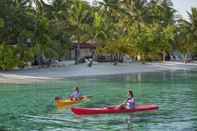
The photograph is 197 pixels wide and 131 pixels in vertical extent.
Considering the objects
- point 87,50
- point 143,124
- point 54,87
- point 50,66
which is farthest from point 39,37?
point 143,124

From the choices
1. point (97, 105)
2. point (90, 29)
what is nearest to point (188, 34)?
point (90, 29)

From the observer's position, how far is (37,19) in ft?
192

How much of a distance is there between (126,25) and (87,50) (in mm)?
9758

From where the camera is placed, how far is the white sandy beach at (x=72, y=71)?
51250 millimetres

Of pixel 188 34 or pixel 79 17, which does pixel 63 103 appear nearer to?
pixel 79 17

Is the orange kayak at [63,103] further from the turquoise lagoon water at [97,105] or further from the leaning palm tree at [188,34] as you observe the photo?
the leaning palm tree at [188,34]

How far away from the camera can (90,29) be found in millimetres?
72062

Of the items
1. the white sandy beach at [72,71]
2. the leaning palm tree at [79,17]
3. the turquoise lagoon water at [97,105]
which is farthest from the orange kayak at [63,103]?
the leaning palm tree at [79,17]

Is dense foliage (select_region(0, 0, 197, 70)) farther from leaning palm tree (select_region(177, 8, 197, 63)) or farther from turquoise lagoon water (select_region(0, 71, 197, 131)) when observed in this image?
turquoise lagoon water (select_region(0, 71, 197, 131))

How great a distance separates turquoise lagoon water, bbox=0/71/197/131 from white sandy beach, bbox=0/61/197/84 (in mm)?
8034

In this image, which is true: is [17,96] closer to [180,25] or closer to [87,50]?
[87,50]

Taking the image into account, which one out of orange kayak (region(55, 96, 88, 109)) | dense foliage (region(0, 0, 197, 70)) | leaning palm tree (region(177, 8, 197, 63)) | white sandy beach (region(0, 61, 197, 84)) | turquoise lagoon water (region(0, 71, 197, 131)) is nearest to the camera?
turquoise lagoon water (region(0, 71, 197, 131))

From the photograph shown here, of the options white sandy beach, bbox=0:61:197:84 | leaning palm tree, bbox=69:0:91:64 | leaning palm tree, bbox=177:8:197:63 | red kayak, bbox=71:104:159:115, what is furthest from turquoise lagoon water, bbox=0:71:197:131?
leaning palm tree, bbox=177:8:197:63

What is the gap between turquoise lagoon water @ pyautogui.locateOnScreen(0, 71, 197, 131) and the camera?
2175cm
